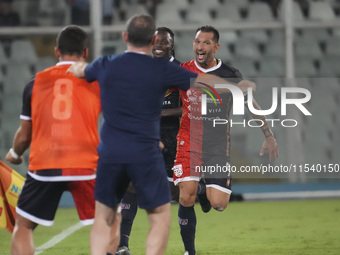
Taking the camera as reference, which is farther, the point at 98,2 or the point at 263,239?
the point at 98,2

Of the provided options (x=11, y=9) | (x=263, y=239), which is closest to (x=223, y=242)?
(x=263, y=239)

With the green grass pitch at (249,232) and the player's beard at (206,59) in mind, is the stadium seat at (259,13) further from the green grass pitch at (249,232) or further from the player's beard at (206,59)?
the player's beard at (206,59)

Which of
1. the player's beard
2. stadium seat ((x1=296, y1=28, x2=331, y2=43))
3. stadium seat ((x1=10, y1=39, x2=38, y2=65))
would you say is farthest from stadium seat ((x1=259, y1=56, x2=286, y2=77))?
the player's beard

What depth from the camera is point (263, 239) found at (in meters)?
8.37

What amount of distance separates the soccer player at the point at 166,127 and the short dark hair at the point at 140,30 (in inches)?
95.4

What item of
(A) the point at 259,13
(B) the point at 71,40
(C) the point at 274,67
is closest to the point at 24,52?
(A) the point at 259,13

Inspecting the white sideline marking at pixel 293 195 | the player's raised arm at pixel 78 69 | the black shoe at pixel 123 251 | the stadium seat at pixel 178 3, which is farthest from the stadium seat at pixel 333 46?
the player's raised arm at pixel 78 69

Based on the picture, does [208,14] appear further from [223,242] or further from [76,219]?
[223,242]

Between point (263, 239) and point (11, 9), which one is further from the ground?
point (11, 9)

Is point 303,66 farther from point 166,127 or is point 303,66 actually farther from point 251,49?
point 166,127

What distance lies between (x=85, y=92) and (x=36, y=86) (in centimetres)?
36

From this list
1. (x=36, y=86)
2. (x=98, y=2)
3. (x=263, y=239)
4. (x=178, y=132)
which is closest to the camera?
(x=36, y=86)

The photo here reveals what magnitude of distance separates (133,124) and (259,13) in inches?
423

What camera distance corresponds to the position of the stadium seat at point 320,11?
15.5 metres
